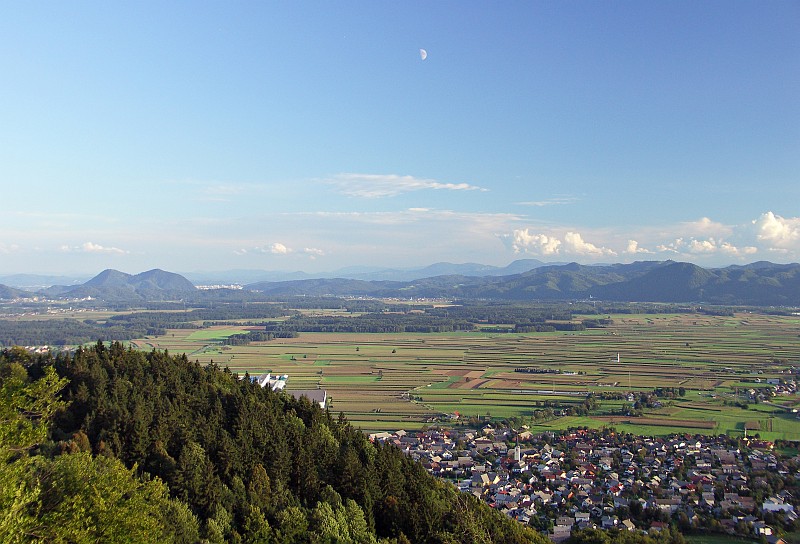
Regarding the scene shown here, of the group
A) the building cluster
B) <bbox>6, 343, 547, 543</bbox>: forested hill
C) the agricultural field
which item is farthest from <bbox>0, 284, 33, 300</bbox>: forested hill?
<bbox>6, 343, 547, 543</bbox>: forested hill

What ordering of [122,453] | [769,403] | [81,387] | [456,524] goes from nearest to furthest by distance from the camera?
[456,524]
[122,453]
[81,387]
[769,403]

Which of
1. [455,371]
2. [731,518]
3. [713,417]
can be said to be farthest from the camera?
[455,371]

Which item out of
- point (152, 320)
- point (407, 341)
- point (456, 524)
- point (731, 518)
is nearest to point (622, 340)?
point (407, 341)

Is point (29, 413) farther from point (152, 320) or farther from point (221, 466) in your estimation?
point (152, 320)

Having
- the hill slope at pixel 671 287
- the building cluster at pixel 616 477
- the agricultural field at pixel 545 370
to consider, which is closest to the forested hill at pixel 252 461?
the building cluster at pixel 616 477

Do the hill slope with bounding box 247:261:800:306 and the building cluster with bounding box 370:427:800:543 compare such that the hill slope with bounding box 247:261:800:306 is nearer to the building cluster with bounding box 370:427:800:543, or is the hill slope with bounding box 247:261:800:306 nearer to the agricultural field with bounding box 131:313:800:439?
the agricultural field with bounding box 131:313:800:439

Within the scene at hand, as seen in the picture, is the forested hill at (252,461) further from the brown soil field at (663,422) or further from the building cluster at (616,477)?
the brown soil field at (663,422)
